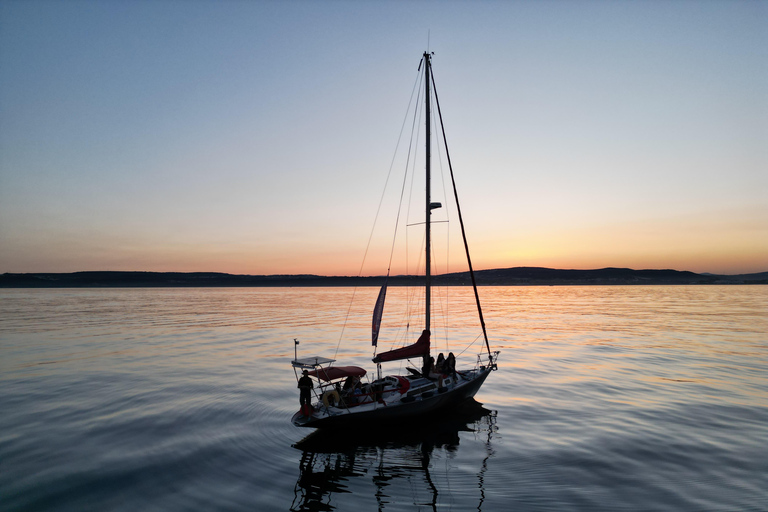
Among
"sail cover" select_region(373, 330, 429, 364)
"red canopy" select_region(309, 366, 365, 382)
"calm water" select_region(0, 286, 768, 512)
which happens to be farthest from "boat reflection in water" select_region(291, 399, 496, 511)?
"sail cover" select_region(373, 330, 429, 364)

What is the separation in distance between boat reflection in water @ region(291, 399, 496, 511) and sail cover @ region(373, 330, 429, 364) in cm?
321

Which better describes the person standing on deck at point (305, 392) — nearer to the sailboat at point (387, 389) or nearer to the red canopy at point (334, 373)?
the sailboat at point (387, 389)

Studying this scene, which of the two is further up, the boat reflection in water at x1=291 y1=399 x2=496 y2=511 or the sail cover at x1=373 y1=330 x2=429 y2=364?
the sail cover at x1=373 y1=330 x2=429 y2=364

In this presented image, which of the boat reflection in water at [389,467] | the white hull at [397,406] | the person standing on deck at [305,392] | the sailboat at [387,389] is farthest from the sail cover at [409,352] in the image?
the person standing on deck at [305,392]

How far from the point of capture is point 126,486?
42.2 ft

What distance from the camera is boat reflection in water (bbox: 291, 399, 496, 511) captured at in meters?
12.2

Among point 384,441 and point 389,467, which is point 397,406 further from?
point 389,467

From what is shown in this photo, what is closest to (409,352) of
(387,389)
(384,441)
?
(387,389)

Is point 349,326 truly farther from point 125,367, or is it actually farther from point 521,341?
point 125,367

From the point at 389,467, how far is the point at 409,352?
23.2ft

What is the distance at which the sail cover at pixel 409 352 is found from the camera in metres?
20.2

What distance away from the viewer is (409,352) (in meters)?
21.0

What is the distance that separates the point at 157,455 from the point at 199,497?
434cm

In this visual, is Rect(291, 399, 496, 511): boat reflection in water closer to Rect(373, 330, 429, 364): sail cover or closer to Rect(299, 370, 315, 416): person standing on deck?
Rect(299, 370, 315, 416): person standing on deck
